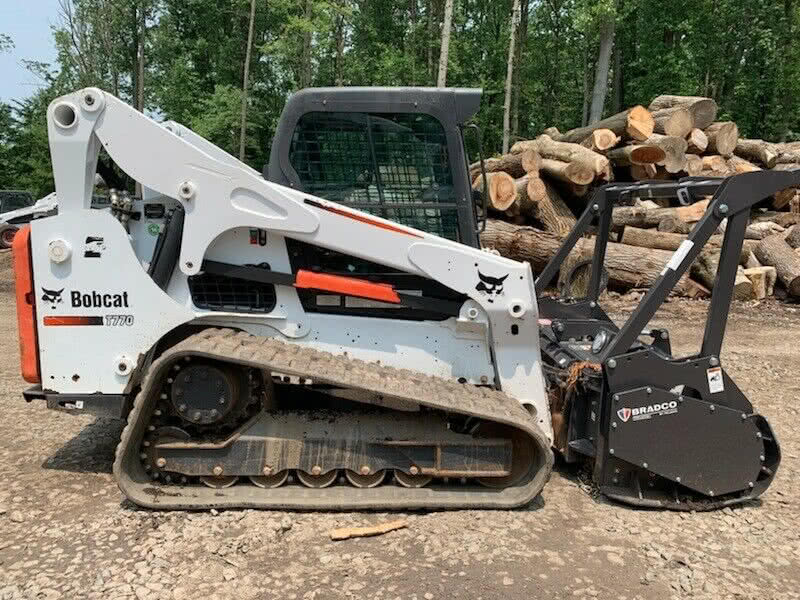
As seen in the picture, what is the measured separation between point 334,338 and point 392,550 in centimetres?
124

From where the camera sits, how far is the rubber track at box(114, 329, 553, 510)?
134 inches

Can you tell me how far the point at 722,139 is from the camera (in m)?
11.9

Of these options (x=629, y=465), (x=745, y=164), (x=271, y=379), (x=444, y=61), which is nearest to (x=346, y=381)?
(x=271, y=379)

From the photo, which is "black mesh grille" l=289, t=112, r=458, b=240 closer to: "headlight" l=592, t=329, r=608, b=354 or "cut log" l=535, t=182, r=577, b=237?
"headlight" l=592, t=329, r=608, b=354

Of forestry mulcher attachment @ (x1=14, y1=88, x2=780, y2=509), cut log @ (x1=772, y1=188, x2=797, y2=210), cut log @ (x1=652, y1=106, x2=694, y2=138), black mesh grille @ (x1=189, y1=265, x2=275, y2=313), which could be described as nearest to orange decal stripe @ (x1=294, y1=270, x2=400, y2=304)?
forestry mulcher attachment @ (x1=14, y1=88, x2=780, y2=509)

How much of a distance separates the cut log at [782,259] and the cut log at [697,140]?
1977mm

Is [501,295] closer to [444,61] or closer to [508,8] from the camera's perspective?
[444,61]

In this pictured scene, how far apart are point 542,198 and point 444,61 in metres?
5.84

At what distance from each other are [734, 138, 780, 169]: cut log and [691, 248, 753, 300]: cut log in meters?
3.69

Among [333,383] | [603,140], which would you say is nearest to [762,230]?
[603,140]

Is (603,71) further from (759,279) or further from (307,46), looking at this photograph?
(759,279)

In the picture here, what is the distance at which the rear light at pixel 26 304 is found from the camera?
3.68 meters

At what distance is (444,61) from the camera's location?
15469 mm

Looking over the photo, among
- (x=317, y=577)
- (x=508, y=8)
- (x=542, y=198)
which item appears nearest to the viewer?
(x=317, y=577)
